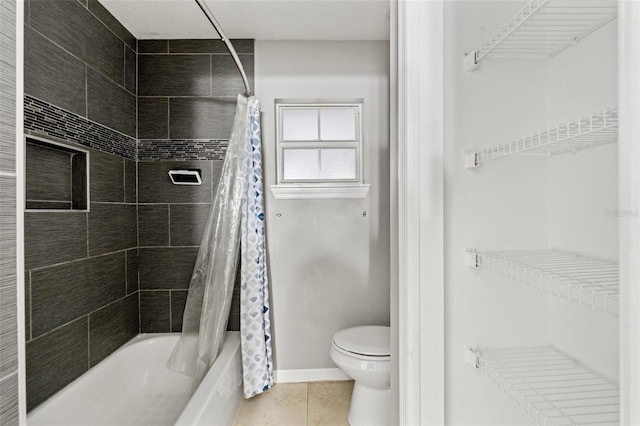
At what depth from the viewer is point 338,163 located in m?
2.44

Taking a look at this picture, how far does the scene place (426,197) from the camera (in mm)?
895

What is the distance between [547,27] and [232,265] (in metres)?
1.74

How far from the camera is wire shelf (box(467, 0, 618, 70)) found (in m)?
0.66

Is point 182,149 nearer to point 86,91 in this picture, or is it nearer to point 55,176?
point 86,91

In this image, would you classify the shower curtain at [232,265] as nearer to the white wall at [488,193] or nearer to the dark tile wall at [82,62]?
the dark tile wall at [82,62]

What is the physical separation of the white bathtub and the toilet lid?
2.01 ft

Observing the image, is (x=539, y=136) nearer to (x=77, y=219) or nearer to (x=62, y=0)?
(x=77, y=219)

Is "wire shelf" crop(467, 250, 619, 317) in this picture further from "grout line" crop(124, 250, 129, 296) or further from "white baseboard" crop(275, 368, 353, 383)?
"grout line" crop(124, 250, 129, 296)

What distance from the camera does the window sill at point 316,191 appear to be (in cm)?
229

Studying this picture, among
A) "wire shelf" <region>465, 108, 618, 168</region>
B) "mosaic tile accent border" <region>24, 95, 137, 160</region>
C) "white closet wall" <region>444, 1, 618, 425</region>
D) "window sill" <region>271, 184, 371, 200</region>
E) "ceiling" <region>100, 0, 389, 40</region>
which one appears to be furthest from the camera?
"window sill" <region>271, 184, 371, 200</region>

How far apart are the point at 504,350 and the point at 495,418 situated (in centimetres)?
15

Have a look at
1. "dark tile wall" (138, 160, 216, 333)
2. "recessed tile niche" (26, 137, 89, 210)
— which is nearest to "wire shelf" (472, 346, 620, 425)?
"recessed tile niche" (26, 137, 89, 210)

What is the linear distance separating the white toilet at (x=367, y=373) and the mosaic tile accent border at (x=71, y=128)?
5.23 feet

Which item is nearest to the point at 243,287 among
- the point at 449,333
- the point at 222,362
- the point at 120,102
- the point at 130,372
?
the point at 222,362
